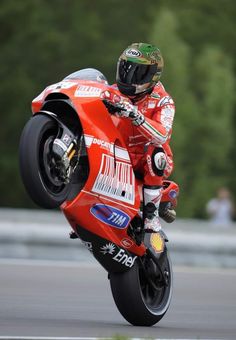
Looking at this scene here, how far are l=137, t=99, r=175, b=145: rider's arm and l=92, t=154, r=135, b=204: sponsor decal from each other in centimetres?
Result: 28

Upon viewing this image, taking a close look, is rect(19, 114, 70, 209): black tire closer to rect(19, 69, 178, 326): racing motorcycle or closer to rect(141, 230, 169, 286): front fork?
rect(19, 69, 178, 326): racing motorcycle

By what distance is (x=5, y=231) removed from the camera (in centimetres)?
1403

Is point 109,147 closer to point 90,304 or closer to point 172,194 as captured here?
point 172,194

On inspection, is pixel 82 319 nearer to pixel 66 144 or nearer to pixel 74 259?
pixel 66 144

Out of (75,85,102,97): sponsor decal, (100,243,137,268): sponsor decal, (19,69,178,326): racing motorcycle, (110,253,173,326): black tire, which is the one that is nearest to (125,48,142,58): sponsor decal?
(19,69,178,326): racing motorcycle

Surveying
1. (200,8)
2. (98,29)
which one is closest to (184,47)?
(98,29)

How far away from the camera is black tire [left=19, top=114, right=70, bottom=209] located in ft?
27.5

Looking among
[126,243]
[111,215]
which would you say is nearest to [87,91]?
[111,215]

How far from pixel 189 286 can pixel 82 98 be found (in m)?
4.46

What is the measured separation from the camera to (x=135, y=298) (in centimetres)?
929

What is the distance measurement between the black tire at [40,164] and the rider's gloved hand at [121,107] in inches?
18.4

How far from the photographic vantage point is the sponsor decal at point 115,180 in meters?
8.95

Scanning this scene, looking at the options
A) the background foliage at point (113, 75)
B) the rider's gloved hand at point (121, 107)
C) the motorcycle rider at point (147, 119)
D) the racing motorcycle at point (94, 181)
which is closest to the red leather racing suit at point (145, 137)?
the motorcycle rider at point (147, 119)

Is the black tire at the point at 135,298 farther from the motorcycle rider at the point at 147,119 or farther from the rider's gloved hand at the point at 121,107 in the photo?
the rider's gloved hand at the point at 121,107
